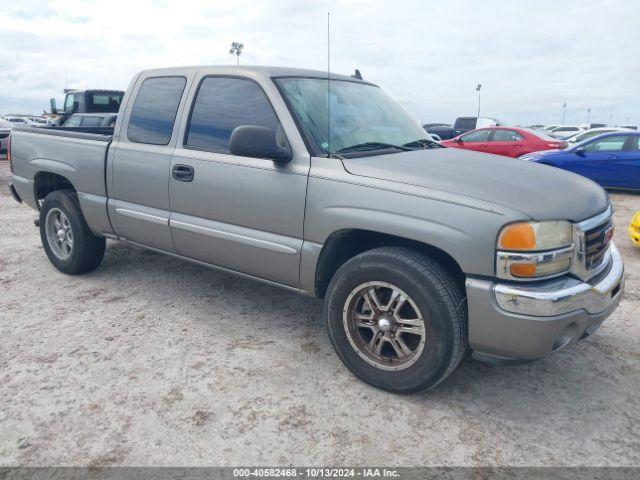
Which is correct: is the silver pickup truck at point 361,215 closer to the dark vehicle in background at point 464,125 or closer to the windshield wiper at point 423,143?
the windshield wiper at point 423,143

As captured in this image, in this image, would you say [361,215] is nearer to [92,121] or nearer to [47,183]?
[47,183]

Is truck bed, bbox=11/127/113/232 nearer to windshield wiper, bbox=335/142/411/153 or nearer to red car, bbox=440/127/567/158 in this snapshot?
windshield wiper, bbox=335/142/411/153

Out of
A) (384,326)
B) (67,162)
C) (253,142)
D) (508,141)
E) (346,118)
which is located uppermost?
(346,118)

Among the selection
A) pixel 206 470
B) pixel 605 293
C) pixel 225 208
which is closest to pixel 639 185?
pixel 605 293

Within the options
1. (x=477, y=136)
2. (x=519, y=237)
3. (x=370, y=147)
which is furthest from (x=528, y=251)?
(x=477, y=136)

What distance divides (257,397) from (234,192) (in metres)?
1.33

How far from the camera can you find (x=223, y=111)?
11.7ft

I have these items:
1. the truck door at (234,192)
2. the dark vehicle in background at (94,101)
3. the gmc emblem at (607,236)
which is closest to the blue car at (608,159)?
the gmc emblem at (607,236)

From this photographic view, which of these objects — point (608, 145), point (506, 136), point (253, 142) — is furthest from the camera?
point (506, 136)

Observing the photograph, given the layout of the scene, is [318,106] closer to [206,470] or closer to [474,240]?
[474,240]

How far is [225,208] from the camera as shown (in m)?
3.43

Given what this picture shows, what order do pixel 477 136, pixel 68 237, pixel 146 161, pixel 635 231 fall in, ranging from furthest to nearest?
1. pixel 477 136
2. pixel 635 231
3. pixel 68 237
4. pixel 146 161

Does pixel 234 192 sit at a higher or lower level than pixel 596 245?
higher

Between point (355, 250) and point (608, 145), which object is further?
point (608, 145)
